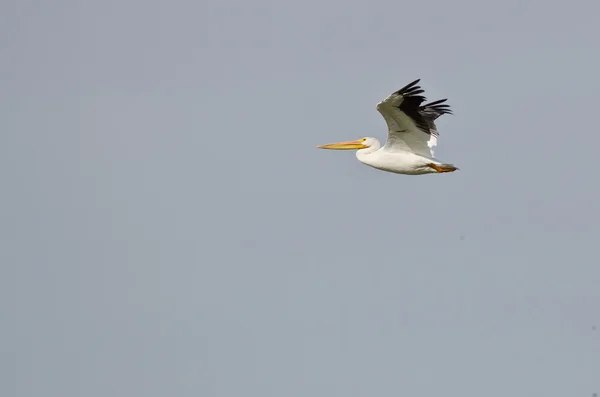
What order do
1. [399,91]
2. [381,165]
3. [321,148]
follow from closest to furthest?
1. [399,91]
2. [381,165]
3. [321,148]

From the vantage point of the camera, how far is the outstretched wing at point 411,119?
2188 centimetres

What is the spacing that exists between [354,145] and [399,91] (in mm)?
3207

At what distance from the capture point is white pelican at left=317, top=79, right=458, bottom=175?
22.3m

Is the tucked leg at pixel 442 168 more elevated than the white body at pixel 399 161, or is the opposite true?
the white body at pixel 399 161

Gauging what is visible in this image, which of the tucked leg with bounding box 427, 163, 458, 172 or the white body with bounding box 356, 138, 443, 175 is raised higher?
the white body with bounding box 356, 138, 443, 175

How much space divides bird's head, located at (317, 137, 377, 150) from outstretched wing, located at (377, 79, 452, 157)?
74 centimetres

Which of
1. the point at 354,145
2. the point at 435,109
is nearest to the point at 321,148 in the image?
the point at 354,145

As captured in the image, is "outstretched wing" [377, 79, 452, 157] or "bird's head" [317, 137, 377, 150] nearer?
"outstretched wing" [377, 79, 452, 157]

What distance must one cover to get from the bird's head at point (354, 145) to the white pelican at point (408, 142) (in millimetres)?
22

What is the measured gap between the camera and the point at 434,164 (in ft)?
75.3

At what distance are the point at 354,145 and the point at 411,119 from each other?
2.45 m

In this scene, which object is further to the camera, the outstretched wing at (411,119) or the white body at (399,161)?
the white body at (399,161)

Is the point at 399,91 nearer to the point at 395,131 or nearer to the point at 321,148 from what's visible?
the point at 395,131

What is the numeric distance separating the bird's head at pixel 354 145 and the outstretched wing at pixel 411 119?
74 centimetres
